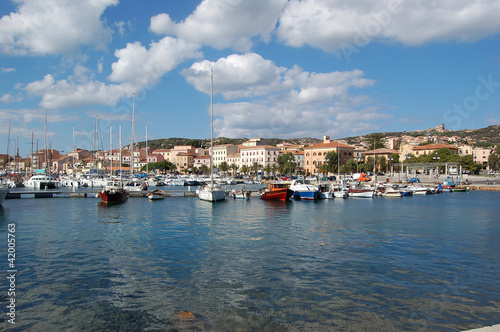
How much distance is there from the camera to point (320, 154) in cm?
11288

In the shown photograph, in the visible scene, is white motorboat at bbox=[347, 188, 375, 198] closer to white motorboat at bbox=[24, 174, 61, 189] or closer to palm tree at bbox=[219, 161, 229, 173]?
white motorboat at bbox=[24, 174, 61, 189]

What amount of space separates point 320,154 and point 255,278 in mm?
103064

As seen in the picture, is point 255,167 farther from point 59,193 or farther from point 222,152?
point 59,193

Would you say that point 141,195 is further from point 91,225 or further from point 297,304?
point 297,304

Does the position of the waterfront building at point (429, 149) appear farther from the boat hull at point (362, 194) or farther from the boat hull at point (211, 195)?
the boat hull at point (211, 195)

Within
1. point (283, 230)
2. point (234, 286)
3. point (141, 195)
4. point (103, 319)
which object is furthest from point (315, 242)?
point (141, 195)

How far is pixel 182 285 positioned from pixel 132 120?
4162 cm

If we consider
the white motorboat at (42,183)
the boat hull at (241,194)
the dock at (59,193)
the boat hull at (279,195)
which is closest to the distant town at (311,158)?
the white motorboat at (42,183)

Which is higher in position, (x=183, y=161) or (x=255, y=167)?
(x=183, y=161)

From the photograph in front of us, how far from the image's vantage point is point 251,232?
864 inches

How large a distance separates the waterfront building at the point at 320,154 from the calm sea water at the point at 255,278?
8705cm

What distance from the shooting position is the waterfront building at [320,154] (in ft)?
361

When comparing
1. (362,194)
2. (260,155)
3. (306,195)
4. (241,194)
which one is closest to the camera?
(306,195)

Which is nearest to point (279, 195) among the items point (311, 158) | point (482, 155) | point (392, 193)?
point (392, 193)
